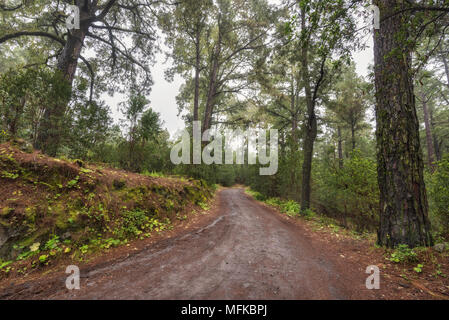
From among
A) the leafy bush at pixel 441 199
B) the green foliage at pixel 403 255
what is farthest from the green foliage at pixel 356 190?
the green foliage at pixel 403 255

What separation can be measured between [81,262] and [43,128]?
440 cm

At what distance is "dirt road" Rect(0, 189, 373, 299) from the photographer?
2004 mm

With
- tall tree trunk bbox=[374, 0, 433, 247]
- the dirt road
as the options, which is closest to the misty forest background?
tall tree trunk bbox=[374, 0, 433, 247]

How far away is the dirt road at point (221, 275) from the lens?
200 cm

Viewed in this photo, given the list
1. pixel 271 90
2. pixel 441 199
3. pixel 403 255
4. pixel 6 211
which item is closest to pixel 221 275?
pixel 403 255

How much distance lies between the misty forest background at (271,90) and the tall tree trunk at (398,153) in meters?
0.02

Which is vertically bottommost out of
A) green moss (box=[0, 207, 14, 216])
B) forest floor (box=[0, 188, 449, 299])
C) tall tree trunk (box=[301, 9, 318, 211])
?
forest floor (box=[0, 188, 449, 299])

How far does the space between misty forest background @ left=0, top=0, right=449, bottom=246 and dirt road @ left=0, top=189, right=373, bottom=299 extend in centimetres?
195

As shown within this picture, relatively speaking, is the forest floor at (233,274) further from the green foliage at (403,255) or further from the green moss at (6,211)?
the green moss at (6,211)

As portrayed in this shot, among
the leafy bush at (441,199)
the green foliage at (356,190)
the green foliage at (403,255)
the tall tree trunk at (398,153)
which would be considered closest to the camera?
the green foliage at (403,255)

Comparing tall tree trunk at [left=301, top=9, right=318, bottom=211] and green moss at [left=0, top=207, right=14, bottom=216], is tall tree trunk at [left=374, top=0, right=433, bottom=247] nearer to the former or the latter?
tall tree trunk at [left=301, top=9, right=318, bottom=211]

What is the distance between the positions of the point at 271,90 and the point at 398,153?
9.74 metres

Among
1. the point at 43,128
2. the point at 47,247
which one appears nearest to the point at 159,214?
the point at 47,247
